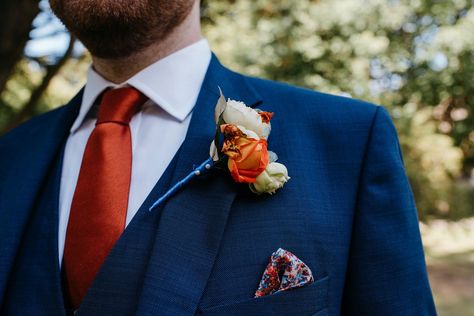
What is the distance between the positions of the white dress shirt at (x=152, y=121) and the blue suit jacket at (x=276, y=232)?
0.05m

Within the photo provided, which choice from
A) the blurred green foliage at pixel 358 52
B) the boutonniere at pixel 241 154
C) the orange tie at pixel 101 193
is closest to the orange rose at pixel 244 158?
the boutonniere at pixel 241 154

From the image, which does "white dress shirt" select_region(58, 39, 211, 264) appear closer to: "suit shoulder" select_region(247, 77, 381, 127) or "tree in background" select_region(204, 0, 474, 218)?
"suit shoulder" select_region(247, 77, 381, 127)

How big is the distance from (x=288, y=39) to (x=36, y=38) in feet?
17.4

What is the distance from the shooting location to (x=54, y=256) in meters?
1.32

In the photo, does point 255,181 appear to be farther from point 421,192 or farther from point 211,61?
point 421,192

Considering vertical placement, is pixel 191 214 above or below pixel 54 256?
above

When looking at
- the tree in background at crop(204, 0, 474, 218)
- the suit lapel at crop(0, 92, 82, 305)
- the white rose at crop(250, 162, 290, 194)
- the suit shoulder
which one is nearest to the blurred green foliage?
the tree in background at crop(204, 0, 474, 218)

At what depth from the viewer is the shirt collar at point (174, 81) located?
4.81 feet

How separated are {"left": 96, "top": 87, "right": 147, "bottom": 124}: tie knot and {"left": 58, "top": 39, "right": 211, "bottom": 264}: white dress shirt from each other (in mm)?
20

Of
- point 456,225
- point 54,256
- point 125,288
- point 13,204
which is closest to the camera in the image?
point 125,288

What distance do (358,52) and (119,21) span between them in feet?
25.7

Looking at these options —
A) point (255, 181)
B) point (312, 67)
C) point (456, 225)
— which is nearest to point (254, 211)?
point (255, 181)

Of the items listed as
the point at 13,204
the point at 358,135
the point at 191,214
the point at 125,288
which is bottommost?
the point at 13,204

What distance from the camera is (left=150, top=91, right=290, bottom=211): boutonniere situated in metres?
1.24
